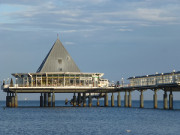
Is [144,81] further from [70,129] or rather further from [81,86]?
[70,129]

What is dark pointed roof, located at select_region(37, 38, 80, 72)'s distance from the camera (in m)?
130

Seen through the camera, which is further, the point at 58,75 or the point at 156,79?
the point at 58,75

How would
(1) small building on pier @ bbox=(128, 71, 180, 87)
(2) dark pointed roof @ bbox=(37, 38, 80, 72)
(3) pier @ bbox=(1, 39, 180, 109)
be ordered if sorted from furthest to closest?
(2) dark pointed roof @ bbox=(37, 38, 80, 72) → (3) pier @ bbox=(1, 39, 180, 109) → (1) small building on pier @ bbox=(128, 71, 180, 87)

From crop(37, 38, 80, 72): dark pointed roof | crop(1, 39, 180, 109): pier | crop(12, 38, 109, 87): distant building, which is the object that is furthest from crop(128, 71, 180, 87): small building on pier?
crop(37, 38, 80, 72): dark pointed roof

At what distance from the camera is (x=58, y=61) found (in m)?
131

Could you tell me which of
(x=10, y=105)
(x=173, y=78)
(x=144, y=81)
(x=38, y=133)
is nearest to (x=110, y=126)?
(x=38, y=133)

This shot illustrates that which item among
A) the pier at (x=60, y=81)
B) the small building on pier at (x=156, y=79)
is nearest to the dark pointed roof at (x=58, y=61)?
the pier at (x=60, y=81)

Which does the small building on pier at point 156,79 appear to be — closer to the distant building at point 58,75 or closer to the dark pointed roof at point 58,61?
the distant building at point 58,75

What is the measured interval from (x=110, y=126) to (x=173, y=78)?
31.4m

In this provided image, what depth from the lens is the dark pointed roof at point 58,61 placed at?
425ft

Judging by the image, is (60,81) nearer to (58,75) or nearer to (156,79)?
(58,75)

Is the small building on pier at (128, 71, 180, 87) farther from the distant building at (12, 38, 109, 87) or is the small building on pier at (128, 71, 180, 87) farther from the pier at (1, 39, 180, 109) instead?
the distant building at (12, 38, 109, 87)

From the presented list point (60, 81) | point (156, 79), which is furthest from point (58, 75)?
point (156, 79)

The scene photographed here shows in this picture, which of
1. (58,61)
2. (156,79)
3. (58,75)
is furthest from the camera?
(58,61)
